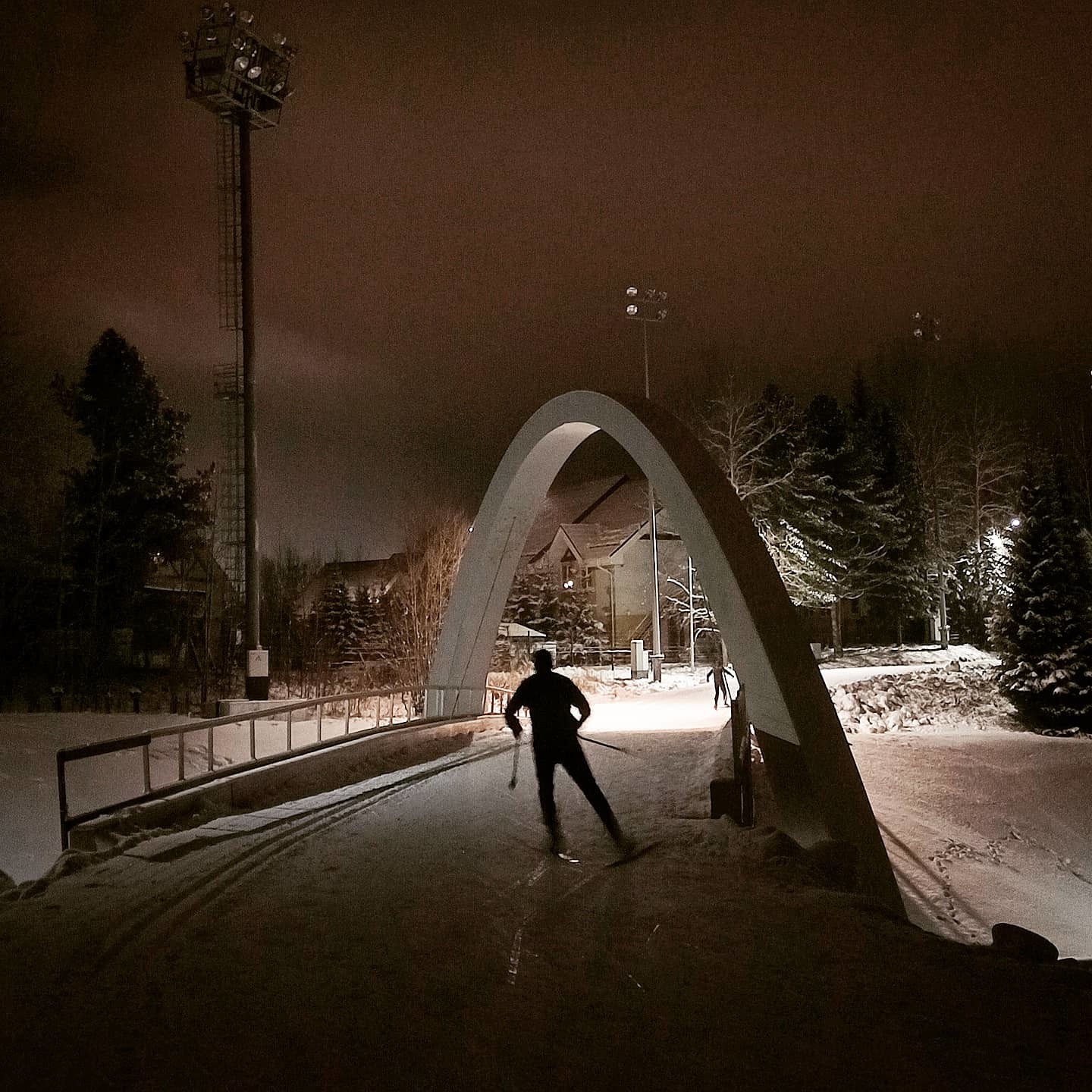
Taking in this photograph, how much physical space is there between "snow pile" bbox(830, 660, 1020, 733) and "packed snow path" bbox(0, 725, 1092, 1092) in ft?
53.3

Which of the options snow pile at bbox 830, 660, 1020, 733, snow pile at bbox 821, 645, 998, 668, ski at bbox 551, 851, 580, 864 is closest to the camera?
ski at bbox 551, 851, 580, 864

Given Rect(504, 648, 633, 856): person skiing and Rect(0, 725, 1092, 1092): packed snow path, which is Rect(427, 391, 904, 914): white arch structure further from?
Rect(504, 648, 633, 856): person skiing

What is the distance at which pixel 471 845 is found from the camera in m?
7.98

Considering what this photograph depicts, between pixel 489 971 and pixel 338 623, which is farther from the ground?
pixel 338 623

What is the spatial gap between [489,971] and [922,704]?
21.4 m

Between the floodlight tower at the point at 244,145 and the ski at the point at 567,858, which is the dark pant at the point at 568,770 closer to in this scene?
the ski at the point at 567,858

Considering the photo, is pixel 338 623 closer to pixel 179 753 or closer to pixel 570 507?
pixel 570 507

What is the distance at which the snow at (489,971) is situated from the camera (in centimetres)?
378

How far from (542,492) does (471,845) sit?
11.7 m

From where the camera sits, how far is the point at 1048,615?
25.1 metres

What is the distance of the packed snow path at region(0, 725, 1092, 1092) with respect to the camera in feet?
12.3

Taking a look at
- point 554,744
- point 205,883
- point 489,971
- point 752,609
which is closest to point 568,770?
point 554,744

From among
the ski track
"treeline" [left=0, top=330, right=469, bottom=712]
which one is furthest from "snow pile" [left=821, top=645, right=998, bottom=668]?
the ski track

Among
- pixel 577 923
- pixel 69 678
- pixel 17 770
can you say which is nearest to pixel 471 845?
pixel 577 923
